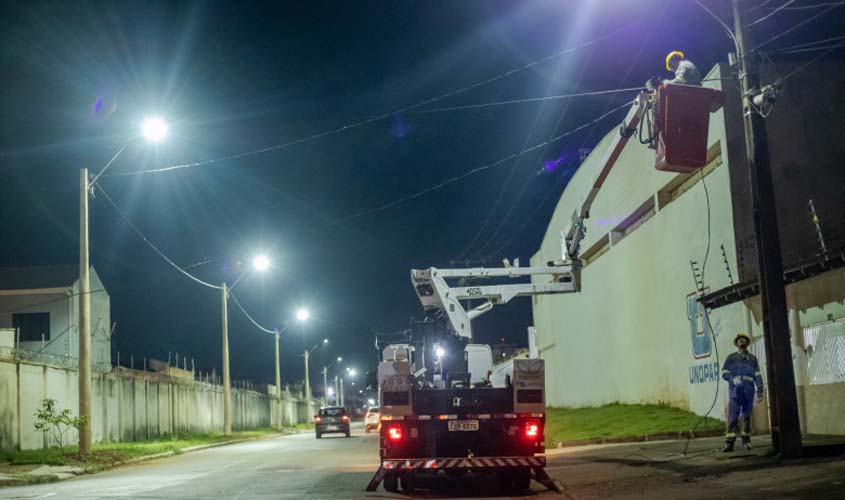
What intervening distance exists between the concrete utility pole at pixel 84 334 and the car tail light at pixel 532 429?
45.4 feet

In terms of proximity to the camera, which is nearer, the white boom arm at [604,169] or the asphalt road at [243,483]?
the white boom arm at [604,169]

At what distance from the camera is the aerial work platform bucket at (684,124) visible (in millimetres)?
10383

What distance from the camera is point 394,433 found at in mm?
12969

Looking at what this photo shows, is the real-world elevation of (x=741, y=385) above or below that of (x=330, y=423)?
above

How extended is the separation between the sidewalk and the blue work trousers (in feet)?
0.92

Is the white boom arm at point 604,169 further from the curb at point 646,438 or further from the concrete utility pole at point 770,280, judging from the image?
the curb at point 646,438

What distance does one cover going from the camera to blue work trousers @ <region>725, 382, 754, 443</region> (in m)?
13.5

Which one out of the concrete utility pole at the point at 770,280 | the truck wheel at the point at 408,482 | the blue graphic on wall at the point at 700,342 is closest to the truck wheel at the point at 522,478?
the truck wheel at the point at 408,482

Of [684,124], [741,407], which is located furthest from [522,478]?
[684,124]

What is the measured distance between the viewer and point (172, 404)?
136ft

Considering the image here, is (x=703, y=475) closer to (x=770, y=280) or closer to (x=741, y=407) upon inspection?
(x=741, y=407)

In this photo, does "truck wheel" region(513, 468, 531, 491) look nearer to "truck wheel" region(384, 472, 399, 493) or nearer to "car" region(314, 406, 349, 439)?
"truck wheel" region(384, 472, 399, 493)

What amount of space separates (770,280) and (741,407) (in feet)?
7.81

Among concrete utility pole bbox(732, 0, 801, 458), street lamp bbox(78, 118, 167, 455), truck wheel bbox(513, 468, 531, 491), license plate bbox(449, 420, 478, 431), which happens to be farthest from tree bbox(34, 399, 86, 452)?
concrete utility pole bbox(732, 0, 801, 458)
